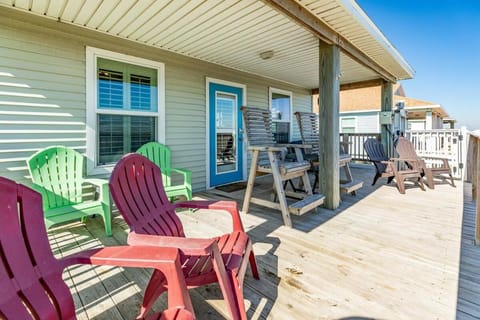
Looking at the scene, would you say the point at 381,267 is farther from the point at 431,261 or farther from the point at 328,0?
the point at 328,0

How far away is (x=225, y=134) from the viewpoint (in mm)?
5191

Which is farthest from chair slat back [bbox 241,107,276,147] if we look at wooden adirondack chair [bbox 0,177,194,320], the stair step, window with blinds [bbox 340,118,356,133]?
window with blinds [bbox 340,118,356,133]

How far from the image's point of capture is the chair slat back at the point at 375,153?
16.6 feet

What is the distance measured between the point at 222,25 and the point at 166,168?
2.07 meters

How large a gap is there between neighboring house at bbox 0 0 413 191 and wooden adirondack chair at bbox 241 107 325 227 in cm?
57

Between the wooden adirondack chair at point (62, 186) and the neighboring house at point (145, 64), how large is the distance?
0.37 metres

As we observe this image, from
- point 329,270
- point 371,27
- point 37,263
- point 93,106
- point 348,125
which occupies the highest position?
point 371,27

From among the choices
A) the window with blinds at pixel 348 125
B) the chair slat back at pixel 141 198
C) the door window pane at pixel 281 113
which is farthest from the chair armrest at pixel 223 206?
the window with blinds at pixel 348 125

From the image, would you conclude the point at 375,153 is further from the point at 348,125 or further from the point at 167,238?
the point at 348,125

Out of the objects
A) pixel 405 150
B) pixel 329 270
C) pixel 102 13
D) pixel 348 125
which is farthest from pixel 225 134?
pixel 348 125

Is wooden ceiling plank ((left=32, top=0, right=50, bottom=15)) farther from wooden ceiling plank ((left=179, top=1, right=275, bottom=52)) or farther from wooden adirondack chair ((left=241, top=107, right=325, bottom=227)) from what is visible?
wooden adirondack chair ((left=241, top=107, right=325, bottom=227))

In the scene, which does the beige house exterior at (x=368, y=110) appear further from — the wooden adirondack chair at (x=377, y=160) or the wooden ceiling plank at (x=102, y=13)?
the wooden ceiling plank at (x=102, y=13)

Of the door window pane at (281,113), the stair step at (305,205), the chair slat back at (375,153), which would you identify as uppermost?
the door window pane at (281,113)

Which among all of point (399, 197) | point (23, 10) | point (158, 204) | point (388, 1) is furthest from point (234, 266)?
point (388, 1)
